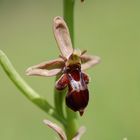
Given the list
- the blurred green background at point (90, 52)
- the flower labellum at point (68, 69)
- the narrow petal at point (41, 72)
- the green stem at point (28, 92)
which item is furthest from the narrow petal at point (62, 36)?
the blurred green background at point (90, 52)

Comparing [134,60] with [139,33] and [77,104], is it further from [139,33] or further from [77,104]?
[77,104]

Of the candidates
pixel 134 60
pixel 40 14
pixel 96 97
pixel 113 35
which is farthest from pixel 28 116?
pixel 40 14

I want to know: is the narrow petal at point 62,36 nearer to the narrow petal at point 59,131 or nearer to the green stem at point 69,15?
the green stem at point 69,15

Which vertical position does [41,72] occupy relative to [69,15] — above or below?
below

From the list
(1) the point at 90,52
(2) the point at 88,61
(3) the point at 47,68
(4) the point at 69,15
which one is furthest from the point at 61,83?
(1) the point at 90,52

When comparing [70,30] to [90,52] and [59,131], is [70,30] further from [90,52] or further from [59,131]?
[90,52]
